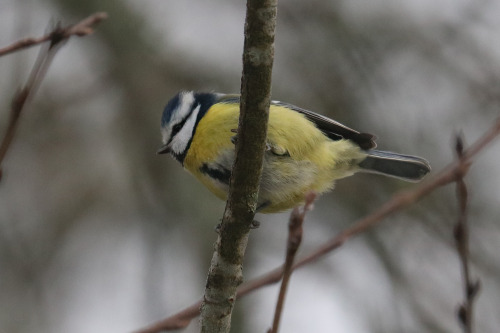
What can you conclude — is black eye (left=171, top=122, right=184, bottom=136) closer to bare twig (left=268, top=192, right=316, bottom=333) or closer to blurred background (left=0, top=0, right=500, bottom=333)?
blurred background (left=0, top=0, right=500, bottom=333)

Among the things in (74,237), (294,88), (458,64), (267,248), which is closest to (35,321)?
(74,237)

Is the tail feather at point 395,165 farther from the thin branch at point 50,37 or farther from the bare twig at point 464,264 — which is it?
the bare twig at point 464,264

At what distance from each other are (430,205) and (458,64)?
1175mm

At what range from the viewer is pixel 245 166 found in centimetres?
217

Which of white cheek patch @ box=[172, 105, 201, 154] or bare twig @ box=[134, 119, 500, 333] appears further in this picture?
white cheek patch @ box=[172, 105, 201, 154]

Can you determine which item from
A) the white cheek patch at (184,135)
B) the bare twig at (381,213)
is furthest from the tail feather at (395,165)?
the bare twig at (381,213)

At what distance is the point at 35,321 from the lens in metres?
4.58

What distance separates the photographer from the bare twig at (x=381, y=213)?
142 cm

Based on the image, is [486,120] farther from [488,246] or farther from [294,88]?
[294,88]

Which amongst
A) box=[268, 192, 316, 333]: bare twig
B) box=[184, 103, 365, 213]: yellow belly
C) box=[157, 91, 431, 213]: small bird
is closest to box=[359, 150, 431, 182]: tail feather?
box=[157, 91, 431, 213]: small bird

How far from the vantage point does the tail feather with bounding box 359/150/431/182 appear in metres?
3.70

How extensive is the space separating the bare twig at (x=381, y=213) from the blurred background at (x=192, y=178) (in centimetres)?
211

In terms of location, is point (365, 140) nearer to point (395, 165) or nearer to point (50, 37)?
point (395, 165)

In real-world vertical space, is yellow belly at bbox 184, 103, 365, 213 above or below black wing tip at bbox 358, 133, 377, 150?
above
